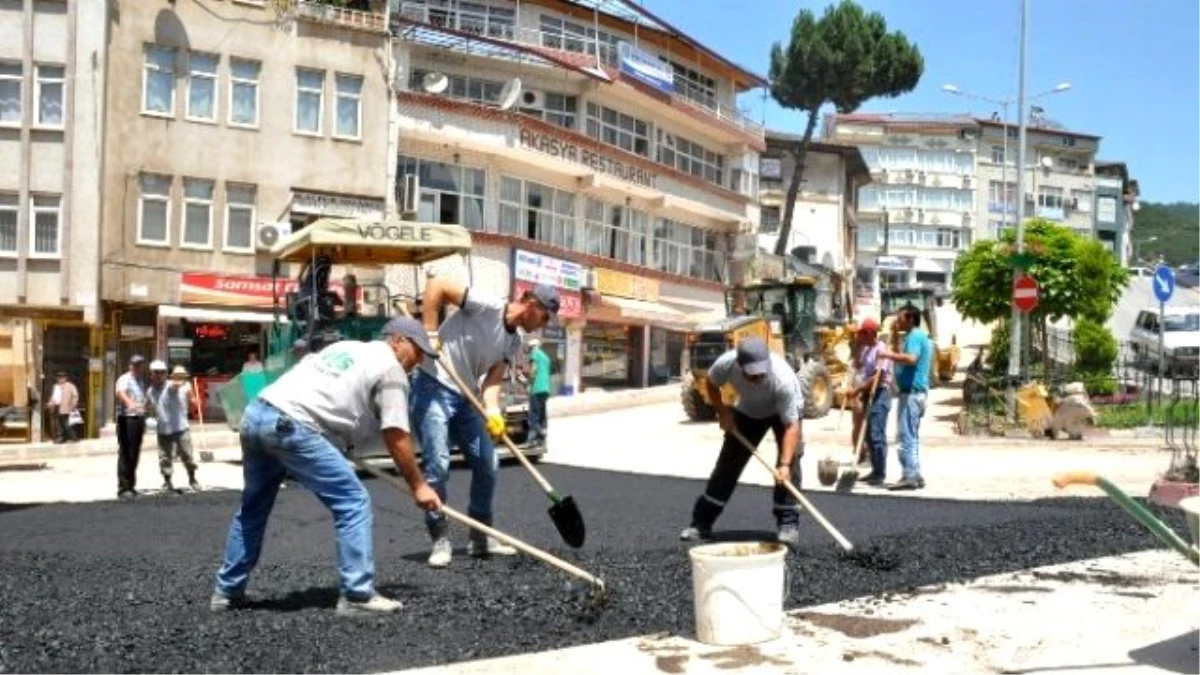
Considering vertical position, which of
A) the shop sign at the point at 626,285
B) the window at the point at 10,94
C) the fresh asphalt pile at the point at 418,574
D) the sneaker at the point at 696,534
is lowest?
the fresh asphalt pile at the point at 418,574

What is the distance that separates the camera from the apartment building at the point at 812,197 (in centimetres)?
5362

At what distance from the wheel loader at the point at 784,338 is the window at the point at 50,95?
13309 millimetres

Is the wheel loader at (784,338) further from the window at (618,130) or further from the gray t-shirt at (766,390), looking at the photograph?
the gray t-shirt at (766,390)

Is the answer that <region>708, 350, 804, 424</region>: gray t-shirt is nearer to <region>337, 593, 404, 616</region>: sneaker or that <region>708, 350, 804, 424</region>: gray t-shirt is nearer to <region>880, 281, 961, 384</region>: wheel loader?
<region>337, 593, 404, 616</region>: sneaker

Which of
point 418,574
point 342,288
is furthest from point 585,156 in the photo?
point 418,574

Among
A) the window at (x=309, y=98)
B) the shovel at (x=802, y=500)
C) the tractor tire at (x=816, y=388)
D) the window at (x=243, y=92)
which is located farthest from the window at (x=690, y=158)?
the shovel at (x=802, y=500)

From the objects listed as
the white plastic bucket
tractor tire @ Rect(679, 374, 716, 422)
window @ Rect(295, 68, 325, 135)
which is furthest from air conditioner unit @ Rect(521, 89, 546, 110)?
the white plastic bucket

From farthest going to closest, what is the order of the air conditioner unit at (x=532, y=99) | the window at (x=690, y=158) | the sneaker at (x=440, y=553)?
the window at (x=690, y=158) < the air conditioner unit at (x=532, y=99) < the sneaker at (x=440, y=553)

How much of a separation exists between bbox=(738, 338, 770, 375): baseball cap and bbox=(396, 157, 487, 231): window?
2318 centimetres

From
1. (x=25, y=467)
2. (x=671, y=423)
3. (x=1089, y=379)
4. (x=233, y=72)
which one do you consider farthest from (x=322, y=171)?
(x=1089, y=379)

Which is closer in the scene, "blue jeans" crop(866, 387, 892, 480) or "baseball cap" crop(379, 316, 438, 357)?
"baseball cap" crop(379, 316, 438, 357)

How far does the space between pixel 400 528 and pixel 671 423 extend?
15.4 m

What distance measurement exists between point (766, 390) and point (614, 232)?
29057 millimetres

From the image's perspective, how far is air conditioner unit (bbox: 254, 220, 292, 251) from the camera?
26.8 m
